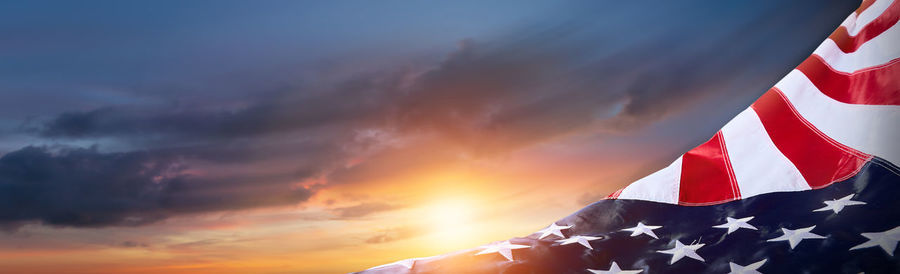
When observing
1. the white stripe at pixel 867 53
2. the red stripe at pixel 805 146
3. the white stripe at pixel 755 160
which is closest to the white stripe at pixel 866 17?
the white stripe at pixel 867 53

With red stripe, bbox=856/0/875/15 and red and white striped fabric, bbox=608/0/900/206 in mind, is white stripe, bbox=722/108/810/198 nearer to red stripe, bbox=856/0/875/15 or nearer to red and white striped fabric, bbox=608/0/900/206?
red and white striped fabric, bbox=608/0/900/206

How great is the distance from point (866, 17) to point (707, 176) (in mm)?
2298

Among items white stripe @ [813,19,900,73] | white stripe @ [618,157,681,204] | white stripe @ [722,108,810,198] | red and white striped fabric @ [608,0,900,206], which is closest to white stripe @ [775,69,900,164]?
red and white striped fabric @ [608,0,900,206]

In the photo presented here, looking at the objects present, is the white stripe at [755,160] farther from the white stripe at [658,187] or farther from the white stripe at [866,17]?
the white stripe at [866,17]

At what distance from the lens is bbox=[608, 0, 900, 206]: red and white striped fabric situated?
4.05 metres

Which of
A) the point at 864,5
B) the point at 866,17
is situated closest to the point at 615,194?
the point at 866,17

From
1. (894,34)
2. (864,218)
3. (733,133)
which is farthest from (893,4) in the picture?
(864,218)

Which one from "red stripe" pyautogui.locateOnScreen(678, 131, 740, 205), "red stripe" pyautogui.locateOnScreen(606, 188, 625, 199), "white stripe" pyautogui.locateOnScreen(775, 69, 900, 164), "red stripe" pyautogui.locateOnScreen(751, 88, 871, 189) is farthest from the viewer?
"red stripe" pyautogui.locateOnScreen(606, 188, 625, 199)

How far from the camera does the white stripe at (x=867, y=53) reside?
4.30 meters

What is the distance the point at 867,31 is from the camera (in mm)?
4703

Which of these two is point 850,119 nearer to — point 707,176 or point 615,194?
point 707,176

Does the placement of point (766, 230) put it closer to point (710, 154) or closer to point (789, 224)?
point (789, 224)

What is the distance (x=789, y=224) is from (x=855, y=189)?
600 mm

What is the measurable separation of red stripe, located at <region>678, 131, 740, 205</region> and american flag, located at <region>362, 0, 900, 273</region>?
13mm
